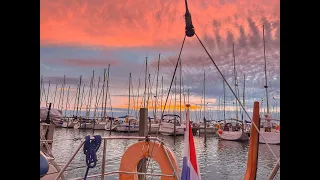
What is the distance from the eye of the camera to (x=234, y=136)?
167 ft

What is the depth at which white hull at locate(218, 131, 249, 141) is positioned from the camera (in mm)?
50250

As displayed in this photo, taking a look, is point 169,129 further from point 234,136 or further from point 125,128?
point 234,136

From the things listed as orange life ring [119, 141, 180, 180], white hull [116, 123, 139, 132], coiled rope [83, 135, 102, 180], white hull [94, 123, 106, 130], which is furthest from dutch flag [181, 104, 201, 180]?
white hull [94, 123, 106, 130]

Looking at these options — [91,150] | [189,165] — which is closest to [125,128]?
[91,150]

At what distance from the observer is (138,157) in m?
8.28

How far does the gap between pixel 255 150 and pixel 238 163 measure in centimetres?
A: 2438

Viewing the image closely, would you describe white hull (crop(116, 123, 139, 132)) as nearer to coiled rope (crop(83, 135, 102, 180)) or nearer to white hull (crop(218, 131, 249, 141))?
white hull (crop(218, 131, 249, 141))

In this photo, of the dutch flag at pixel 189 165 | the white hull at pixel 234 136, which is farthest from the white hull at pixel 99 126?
the dutch flag at pixel 189 165

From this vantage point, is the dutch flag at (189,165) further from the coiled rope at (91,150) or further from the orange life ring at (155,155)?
the orange life ring at (155,155)
